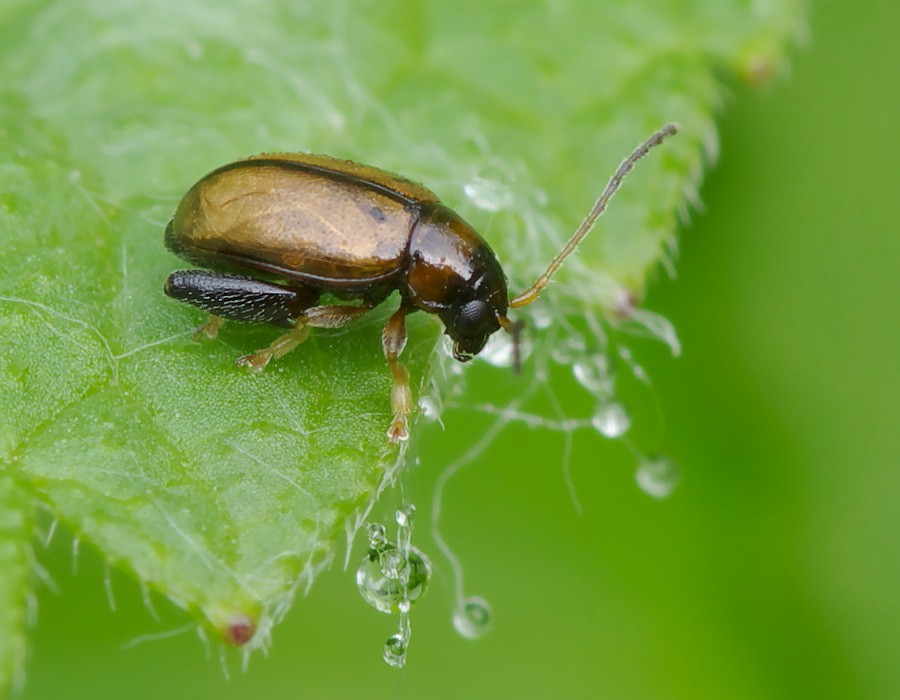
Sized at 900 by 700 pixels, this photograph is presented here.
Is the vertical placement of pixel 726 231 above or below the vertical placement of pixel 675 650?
above

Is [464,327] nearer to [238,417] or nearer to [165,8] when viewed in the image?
[238,417]

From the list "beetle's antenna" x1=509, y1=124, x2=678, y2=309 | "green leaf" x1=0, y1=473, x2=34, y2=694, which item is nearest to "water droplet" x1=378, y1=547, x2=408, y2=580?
"green leaf" x1=0, y1=473, x2=34, y2=694

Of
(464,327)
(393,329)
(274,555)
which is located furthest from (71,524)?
(464,327)

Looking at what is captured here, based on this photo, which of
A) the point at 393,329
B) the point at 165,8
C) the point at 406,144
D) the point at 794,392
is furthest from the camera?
the point at 794,392

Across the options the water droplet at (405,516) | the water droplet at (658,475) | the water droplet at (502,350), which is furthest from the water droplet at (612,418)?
the water droplet at (405,516)

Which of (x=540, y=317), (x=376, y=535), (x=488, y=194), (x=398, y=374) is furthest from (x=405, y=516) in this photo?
(x=488, y=194)

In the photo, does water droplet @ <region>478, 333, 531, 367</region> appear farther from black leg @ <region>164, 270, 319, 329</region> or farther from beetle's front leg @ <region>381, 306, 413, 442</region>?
black leg @ <region>164, 270, 319, 329</region>
